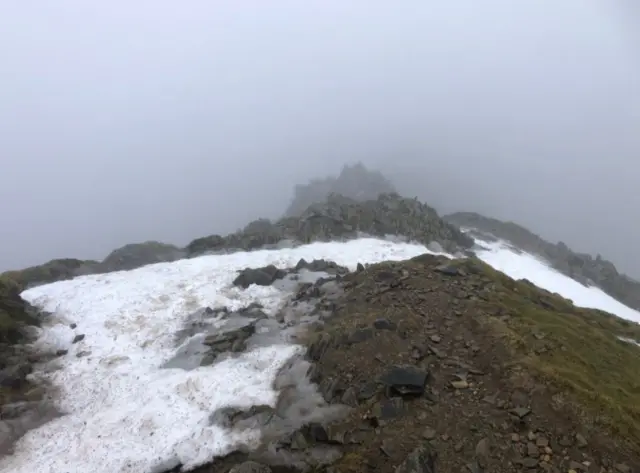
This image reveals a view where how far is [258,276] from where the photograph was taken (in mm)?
33344

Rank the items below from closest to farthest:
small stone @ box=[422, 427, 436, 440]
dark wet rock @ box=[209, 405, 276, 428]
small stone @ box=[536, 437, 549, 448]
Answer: small stone @ box=[536, 437, 549, 448] < small stone @ box=[422, 427, 436, 440] < dark wet rock @ box=[209, 405, 276, 428]

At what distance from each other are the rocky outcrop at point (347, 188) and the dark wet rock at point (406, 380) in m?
95.5

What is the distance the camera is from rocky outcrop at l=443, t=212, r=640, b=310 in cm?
6304

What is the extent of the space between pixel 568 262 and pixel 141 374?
6444 cm

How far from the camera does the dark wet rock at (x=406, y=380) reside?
1717cm

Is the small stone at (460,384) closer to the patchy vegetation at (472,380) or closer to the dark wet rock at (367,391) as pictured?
the patchy vegetation at (472,380)

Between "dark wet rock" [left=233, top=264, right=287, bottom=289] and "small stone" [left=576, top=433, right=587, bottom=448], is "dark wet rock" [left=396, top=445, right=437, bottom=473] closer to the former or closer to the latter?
"small stone" [left=576, top=433, right=587, bottom=448]

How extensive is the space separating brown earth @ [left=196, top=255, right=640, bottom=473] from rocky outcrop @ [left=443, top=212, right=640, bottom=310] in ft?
144

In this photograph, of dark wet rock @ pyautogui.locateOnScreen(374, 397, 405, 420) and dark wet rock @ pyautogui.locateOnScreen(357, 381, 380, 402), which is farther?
dark wet rock @ pyautogui.locateOnScreen(357, 381, 380, 402)

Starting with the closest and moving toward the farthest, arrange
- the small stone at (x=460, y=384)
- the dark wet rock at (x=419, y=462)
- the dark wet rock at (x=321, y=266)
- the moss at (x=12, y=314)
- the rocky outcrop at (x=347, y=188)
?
the dark wet rock at (x=419, y=462), the small stone at (x=460, y=384), the moss at (x=12, y=314), the dark wet rock at (x=321, y=266), the rocky outcrop at (x=347, y=188)

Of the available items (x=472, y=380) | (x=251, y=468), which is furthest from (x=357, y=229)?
(x=251, y=468)

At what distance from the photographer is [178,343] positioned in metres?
25.4

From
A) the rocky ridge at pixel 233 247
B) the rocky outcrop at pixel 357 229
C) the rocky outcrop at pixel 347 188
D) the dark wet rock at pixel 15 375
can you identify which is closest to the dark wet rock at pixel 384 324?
the rocky ridge at pixel 233 247

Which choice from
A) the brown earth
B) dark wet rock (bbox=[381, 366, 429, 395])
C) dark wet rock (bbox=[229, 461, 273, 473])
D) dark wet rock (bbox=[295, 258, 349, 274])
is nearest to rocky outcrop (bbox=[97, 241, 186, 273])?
dark wet rock (bbox=[295, 258, 349, 274])
